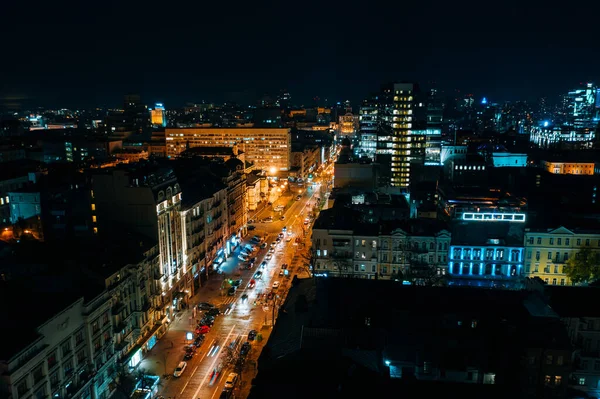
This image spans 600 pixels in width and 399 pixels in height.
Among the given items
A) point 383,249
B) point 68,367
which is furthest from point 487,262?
→ point 68,367

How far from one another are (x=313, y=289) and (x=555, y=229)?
125ft

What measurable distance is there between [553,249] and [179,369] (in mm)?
52247

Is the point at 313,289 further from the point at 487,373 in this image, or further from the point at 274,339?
the point at 487,373

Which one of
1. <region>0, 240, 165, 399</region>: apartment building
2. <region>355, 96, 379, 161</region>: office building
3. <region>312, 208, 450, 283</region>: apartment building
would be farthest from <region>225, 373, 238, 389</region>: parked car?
<region>355, 96, 379, 161</region>: office building

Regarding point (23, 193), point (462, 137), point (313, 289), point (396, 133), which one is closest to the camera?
point (313, 289)

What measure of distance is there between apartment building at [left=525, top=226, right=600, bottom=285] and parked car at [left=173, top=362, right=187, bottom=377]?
48047 mm

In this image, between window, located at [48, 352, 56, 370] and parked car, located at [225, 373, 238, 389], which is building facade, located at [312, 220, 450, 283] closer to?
parked car, located at [225, 373, 238, 389]

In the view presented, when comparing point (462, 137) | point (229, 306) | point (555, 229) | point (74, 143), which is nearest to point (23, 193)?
point (229, 306)

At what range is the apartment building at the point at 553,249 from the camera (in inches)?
2601

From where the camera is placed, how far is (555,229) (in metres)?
66.2

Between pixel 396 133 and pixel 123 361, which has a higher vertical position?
pixel 396 133

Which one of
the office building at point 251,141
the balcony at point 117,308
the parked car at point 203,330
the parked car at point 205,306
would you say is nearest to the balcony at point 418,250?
the parked car at point 205,306

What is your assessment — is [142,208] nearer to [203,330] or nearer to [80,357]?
[203,330]

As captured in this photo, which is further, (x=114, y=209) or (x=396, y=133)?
(x=396, y=133)
